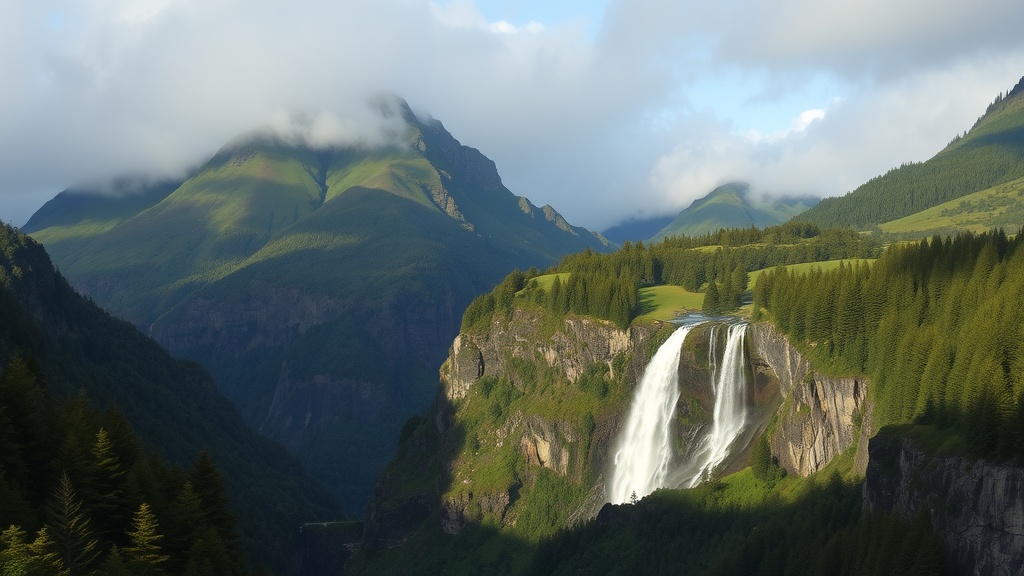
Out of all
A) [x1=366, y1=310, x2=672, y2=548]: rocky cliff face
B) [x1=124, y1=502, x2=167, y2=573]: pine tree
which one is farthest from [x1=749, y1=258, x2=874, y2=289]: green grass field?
[x1=124, y1=502, x2=167, y2=573]: pine tree

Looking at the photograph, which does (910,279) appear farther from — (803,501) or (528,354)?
(528,354)

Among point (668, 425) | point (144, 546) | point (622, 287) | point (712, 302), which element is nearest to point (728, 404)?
point (668, 425)

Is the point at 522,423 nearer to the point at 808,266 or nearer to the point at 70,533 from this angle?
the point at 808,266

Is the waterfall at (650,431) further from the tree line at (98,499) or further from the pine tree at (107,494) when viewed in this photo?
the pine tree at (107,494)

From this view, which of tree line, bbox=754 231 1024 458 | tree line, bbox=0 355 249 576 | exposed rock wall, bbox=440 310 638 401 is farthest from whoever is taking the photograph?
exposed rock wall, bbox=440 310 638 401

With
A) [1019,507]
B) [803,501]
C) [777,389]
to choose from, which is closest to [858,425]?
[803,501]

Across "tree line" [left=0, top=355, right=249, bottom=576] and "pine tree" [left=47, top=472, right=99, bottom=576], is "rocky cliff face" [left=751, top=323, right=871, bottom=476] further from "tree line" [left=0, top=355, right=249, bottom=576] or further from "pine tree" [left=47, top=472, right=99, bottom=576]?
"pine tree" [left=47, top=472, right=99, bottom=576]

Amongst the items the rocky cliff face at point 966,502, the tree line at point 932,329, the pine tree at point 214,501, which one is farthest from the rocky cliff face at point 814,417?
the pine tree at point 214,501
